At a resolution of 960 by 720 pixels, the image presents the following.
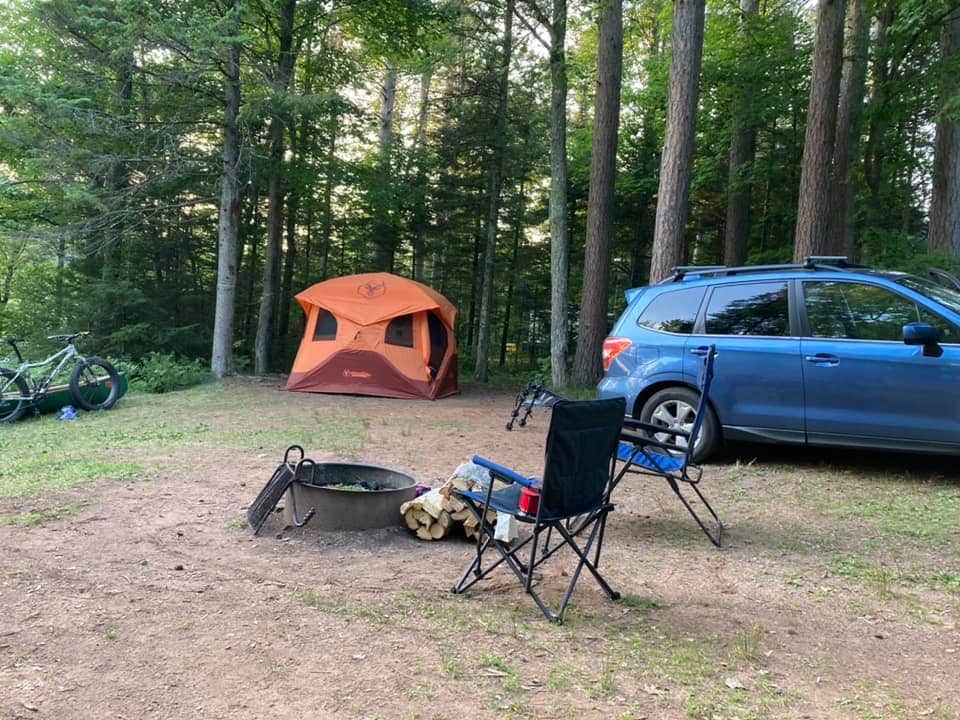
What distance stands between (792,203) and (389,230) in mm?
10198

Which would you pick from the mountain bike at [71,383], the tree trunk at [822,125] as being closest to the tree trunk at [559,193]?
the tree trunk at [822,125]

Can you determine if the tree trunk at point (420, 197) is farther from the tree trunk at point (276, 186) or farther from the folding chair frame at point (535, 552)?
the folding chair frame at point (535, 552)

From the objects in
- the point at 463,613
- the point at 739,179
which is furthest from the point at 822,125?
the point at 463,613

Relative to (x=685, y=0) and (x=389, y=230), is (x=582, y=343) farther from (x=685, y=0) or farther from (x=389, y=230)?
(x=389, y=230)

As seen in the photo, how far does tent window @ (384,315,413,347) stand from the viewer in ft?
37.7

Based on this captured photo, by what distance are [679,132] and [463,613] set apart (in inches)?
316

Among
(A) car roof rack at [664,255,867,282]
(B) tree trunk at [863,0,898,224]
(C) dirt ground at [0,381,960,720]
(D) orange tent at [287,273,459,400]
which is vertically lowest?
(C) dirt ground at [0,381,960,720]

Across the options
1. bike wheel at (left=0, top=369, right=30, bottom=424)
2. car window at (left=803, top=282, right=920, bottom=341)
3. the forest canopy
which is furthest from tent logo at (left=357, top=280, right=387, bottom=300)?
car window at (left=803, top=282, right=920, bottom=341)

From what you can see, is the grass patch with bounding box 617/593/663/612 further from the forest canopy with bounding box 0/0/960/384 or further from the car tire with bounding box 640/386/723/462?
the forest canopy with bounding box 0/0/960/384

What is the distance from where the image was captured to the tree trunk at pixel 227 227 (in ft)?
42.5

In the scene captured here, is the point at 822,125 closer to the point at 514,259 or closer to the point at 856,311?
the point at 856,311

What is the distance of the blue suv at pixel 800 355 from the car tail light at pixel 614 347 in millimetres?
12

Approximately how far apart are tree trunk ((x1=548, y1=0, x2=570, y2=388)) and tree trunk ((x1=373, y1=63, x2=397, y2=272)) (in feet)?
14.3

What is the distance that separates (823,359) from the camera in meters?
5.59
